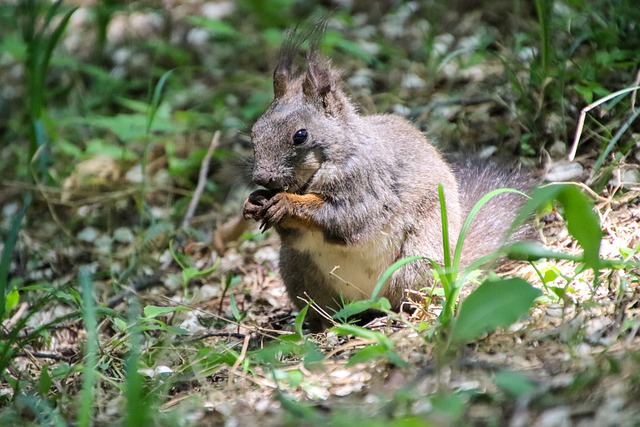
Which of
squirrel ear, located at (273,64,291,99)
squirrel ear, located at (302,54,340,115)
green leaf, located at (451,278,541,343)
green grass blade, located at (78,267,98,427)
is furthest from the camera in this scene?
squirrel ear, located at (273,64,291,99)

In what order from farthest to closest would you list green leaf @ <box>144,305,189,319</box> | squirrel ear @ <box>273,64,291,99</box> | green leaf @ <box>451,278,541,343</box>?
squirrel ear @ <box>273,64,291,99</box> → green leaf @ <box>144,305,189,319</box> → green leaf @ <box>451,278,541,343</box>

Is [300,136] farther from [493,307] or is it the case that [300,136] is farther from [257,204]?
[493,307]

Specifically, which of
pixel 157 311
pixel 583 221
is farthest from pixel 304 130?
pixel 583 221

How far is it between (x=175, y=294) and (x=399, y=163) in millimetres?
1648

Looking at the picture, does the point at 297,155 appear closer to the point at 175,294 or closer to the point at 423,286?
the point at 423,286

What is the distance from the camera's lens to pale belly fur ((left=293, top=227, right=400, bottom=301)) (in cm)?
388

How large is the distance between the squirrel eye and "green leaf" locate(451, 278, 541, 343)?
1.32 meters

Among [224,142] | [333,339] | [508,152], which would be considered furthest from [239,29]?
[333,339]

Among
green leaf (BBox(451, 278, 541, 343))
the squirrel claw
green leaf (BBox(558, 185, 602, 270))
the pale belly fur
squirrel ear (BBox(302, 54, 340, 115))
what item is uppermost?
squirrel ear (BBox(302, 54, 340, 115))

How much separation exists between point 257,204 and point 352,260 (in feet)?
1.83

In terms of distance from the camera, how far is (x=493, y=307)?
262 cm

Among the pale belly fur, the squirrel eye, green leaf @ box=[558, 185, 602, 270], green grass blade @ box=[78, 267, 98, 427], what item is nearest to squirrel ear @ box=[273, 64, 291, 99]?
the squirrel eye

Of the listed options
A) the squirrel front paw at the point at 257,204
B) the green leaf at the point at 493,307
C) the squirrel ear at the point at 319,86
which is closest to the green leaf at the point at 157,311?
the squirrel front paw at the point at 257,204

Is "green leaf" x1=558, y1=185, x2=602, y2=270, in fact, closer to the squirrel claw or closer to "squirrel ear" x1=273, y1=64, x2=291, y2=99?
the squirrel claw
